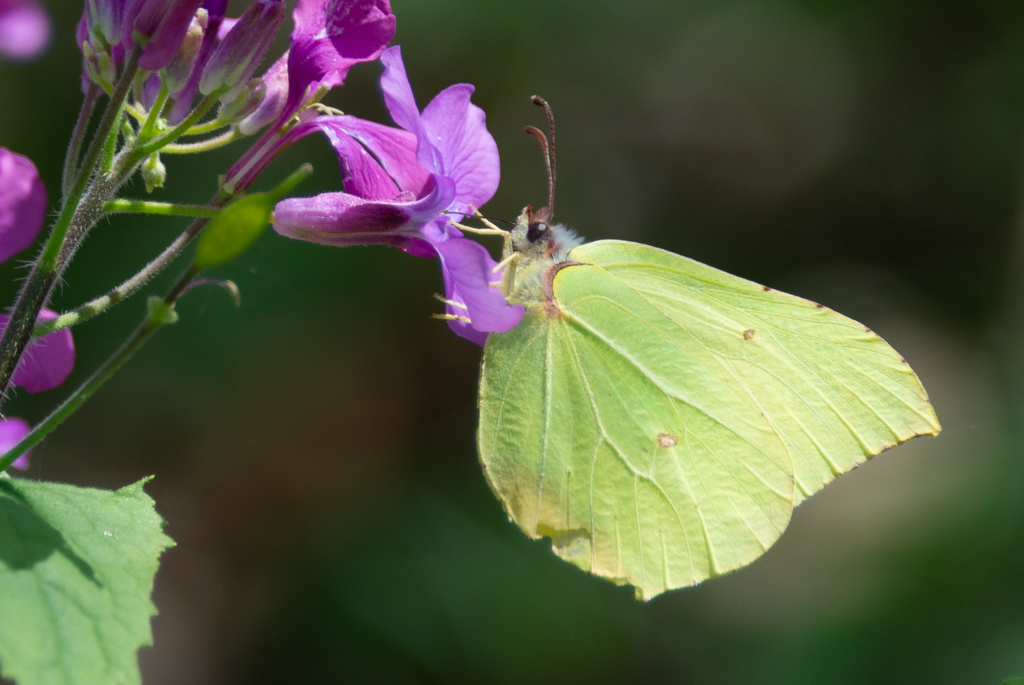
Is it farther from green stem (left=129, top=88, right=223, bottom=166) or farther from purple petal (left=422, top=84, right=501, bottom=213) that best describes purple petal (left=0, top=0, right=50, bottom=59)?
purple petal (left=422, top=84, right=501, bottom=213)

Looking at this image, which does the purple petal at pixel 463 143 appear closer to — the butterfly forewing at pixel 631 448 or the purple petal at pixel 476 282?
the purple petal at pixel 476 282

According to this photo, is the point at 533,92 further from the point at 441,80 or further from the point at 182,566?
the point at 182,566

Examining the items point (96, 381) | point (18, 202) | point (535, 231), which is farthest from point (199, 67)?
point (535, 231)

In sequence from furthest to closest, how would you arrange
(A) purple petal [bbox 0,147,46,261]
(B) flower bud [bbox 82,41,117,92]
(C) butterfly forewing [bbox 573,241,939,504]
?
(C) butterfly forewing [bbox 573,241,939,504] < (B) flower bud [bbox 82,41,117,92] < (A) purple petal [bbox 0,147,46,261]

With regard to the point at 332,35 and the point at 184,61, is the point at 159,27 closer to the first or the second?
the point at 184,61

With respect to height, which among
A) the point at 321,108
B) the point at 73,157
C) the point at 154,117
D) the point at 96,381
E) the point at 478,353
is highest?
the point at 478,353

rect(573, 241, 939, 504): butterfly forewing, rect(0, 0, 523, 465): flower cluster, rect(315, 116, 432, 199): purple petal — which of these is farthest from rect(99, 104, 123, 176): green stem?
rect(573, 241, 939, 504): butterfly forewing
